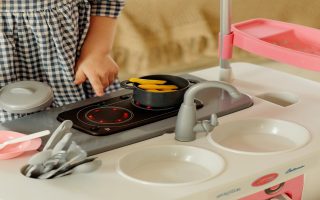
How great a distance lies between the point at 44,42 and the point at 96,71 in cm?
10

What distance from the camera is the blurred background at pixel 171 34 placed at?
138 cm

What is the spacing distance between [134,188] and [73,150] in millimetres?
94

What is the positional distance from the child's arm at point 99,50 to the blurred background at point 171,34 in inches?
11.5

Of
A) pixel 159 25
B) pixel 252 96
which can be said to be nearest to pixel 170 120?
pixel 252 96

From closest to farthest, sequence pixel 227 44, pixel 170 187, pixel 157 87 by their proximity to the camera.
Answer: pixel 170 187 < pixel 157 87 < pixel 227 44

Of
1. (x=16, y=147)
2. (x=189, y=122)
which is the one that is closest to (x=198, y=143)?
(x=189, y=122)

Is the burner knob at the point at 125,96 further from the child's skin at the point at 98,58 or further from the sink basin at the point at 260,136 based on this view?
the sink basin at the point at 260,136

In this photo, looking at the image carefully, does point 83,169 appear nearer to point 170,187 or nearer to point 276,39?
point 170,187

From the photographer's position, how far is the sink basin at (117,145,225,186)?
0.75 metres

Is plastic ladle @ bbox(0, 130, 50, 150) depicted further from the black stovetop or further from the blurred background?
the blurred background

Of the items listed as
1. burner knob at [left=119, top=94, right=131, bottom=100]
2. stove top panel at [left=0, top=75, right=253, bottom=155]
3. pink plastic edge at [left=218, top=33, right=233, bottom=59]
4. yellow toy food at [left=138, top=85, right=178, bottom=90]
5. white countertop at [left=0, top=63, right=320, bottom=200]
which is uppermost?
pink plastic edge at [left=218, top=33, right=233, bottom=59]

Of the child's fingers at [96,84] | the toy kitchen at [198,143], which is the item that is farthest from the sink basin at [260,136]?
the child's fingers at [96,84]

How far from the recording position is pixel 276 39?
3.43 ft

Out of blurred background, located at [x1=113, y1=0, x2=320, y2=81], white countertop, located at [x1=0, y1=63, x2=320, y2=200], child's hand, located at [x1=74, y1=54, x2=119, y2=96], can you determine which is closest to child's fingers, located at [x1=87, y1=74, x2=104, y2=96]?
child's hand, located at [x1=74, y1=54, x2=119, y2=96]
